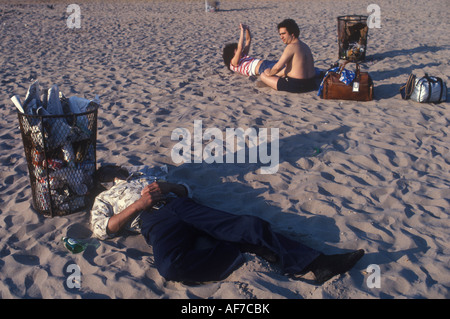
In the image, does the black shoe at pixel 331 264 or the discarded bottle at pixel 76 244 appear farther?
the discarded bottle at pixel 76 244

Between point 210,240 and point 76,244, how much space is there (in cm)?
98

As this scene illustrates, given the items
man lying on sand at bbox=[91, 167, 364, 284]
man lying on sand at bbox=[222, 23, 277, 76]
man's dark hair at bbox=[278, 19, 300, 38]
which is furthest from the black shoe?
man lying on sand at bbox=[222, 23, 277, 76]

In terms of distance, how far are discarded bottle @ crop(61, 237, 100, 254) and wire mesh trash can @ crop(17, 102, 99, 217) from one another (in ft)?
1.51

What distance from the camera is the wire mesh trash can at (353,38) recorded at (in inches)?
324

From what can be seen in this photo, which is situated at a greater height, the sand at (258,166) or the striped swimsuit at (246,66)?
the striped swimsuit at (246,66)

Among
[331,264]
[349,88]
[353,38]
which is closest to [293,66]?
[349,88]

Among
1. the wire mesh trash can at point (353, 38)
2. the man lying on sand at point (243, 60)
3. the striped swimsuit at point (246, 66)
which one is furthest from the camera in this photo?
the wire mesh trash can at point (353, 38)

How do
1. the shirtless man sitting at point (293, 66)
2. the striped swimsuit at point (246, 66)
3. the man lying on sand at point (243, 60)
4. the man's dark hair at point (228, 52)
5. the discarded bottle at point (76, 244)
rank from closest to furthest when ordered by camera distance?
the discarded bottle at point (76, 244)
the shirtless man sitting at point (293, 66)
the man lying on sand at point (243, 60)
the striped swimsuit at point (246, 66)
the man's dark hair at point (228, 52)

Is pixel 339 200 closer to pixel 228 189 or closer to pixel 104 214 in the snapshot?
pixel 228 189

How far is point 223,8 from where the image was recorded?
661 inches

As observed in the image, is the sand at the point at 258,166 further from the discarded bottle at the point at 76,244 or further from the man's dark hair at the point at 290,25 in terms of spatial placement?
the man's dark hair at the point at 290,25

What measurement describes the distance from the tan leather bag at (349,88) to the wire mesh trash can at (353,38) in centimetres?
223

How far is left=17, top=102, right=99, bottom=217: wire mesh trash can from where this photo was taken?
3420 mm

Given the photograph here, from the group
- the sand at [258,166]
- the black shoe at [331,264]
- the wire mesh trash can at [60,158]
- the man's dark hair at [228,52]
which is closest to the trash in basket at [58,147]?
the wire mesh trash can at [60,158]
